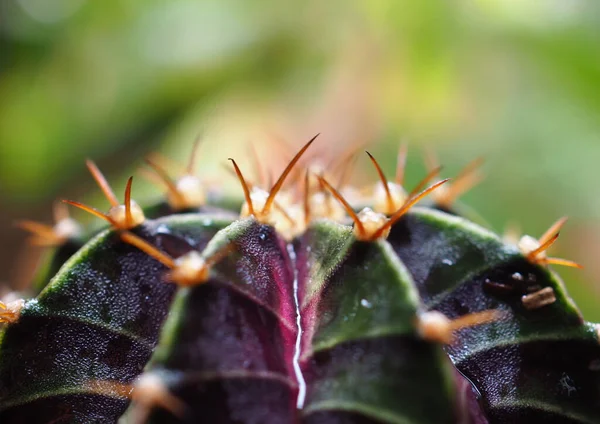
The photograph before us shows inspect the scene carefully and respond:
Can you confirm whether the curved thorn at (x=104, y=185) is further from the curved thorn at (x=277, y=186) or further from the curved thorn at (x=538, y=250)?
the curved thorn at (x=538, y=250)

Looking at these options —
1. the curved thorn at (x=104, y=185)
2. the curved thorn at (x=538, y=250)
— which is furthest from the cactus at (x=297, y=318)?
the curved thorn at (x=104, y=185)

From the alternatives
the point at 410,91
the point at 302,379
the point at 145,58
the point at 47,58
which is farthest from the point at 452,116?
the point at 302,379

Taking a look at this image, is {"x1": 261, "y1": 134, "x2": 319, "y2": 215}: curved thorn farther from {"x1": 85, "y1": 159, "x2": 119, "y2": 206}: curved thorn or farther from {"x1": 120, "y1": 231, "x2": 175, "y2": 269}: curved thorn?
{"x1": 85, "y1": 159, "x2": 119, "y2": 206}: curved thorn

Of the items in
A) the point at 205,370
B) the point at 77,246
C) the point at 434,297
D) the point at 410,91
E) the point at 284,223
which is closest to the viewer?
the point at 205,370

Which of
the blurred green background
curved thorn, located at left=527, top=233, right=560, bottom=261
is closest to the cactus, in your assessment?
curved thorn, located at left=527, top=233, right=560, bottom=261

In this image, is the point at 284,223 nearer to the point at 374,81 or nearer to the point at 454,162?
the point at 454,162

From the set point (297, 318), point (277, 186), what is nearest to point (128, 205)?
point (277, 186)

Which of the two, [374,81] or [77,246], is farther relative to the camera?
[374,81]
